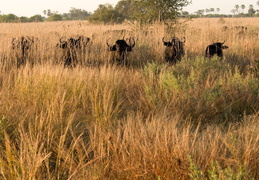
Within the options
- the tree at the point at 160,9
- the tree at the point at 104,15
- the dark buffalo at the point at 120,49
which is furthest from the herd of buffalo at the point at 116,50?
the tree at the point at 104,15

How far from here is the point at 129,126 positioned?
10.6ft

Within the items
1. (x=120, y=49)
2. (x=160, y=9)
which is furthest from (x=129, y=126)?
(x=160, y=9)

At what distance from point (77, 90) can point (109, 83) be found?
2.03ft

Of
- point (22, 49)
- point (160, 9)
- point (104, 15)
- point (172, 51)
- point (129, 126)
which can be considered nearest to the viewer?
point (129, 126)

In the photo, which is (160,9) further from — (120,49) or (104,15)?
(104,15)

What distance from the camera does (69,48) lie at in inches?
325

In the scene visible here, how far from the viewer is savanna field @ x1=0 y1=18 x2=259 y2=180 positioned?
279 cm

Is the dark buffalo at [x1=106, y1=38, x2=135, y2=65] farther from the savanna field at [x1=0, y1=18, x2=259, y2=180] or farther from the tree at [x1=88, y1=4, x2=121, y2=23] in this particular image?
the tree at [x1=88, y1=4, x2=121, y2=23]

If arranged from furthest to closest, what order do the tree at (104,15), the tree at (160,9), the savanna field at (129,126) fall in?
the tree at (104,15), the tree at (160,9), the savanna field at (129,126)

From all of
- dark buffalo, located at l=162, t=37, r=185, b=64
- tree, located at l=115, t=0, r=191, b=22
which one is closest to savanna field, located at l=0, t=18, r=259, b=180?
dark buffalo, located at l=162, t=37, r=185, b=64

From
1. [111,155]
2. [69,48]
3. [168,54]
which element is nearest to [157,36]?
[168,54]

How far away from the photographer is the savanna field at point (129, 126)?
2.79 meters

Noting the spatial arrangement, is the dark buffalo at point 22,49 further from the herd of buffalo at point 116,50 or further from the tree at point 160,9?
the tree at point 160,9

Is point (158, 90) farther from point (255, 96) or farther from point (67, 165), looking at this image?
point (67, 165)
